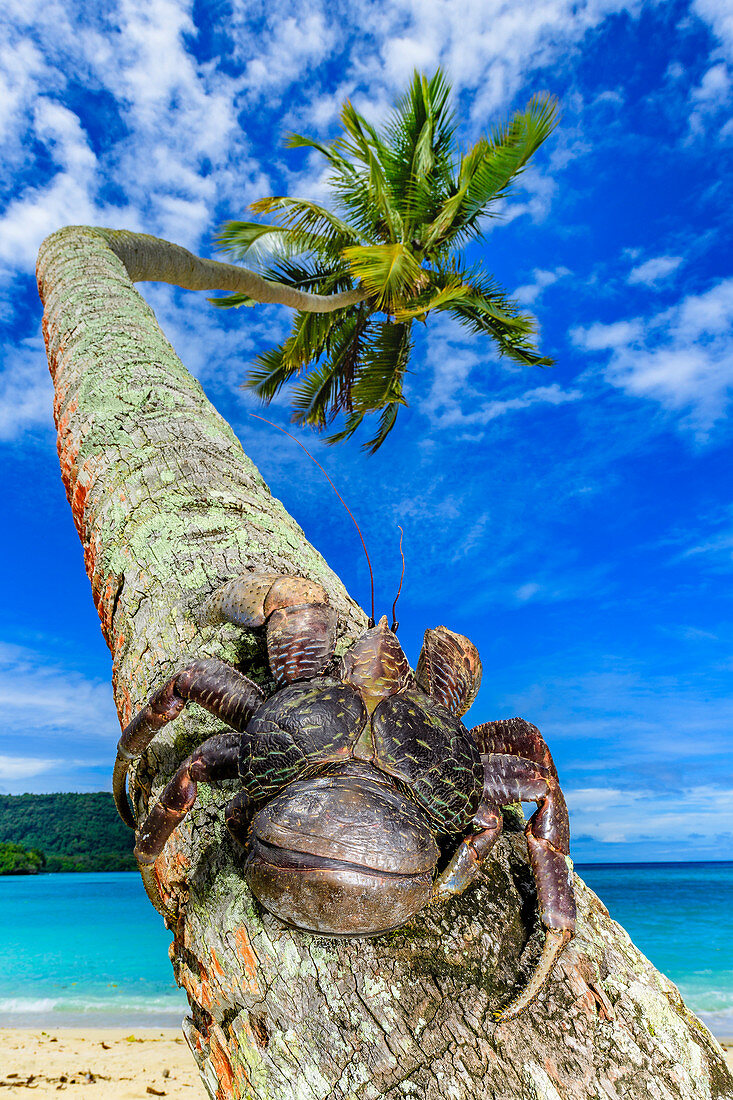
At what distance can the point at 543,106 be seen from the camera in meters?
9.07

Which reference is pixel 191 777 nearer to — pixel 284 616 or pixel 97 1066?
pixel 284 616

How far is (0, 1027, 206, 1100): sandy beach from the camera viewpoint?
235 inches

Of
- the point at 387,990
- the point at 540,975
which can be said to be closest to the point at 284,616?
the point at 387,990

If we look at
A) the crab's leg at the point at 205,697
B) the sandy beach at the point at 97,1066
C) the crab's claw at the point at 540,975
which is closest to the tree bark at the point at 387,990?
the crab's claw at the point at 540,975

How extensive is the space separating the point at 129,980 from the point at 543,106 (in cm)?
1824

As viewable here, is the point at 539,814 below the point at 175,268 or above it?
below

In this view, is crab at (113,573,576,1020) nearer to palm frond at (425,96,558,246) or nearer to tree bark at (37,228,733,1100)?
tree bark at (37,228,733,1100)

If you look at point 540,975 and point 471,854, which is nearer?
point 540,975

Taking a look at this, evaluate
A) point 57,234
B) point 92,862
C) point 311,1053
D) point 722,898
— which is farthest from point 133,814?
point 722,898

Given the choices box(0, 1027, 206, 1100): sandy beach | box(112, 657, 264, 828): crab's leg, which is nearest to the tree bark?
box(112, 657, 264, 828): crab's leg

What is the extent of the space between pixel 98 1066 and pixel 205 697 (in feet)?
25.9

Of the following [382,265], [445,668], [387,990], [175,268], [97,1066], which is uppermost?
[382,265]

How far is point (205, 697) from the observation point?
1.57m

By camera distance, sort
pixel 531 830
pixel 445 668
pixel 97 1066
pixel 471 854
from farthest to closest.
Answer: pixel 97 1066
pixel 445 668
pixel 531 830
pixel 471 854
